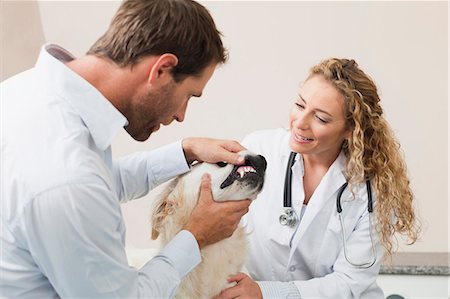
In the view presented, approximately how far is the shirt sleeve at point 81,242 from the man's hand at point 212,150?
392 millimetres

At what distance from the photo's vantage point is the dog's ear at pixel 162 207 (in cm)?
150

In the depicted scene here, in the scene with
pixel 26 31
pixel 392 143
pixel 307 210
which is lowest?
pixel 307 210

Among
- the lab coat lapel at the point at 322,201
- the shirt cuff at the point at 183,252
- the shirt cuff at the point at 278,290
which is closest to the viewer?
the shirt cuff at the point at 183,252

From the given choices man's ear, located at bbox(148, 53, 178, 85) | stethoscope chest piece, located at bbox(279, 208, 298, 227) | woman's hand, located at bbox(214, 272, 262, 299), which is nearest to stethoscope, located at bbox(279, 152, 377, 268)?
stethoscope chest piece, located at bbox(279, 208, 298, 227)

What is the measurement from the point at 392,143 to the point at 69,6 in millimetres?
1813

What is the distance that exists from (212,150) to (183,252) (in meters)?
0.31

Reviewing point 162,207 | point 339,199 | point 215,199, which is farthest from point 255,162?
point 339,199

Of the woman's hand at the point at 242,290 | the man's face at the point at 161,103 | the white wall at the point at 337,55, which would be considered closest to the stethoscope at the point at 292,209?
the woman's hand at the point at 242,290

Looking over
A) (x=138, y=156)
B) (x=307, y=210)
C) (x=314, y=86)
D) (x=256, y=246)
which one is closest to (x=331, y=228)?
(x=307, y=210)

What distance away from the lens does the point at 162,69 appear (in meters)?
1.17

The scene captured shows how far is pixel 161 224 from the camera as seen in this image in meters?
1.53

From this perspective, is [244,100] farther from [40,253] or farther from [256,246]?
[40,253]

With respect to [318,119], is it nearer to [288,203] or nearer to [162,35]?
[288,203]

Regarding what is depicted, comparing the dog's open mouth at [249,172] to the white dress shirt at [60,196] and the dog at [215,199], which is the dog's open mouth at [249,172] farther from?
the white dress shirt at [60,196]
